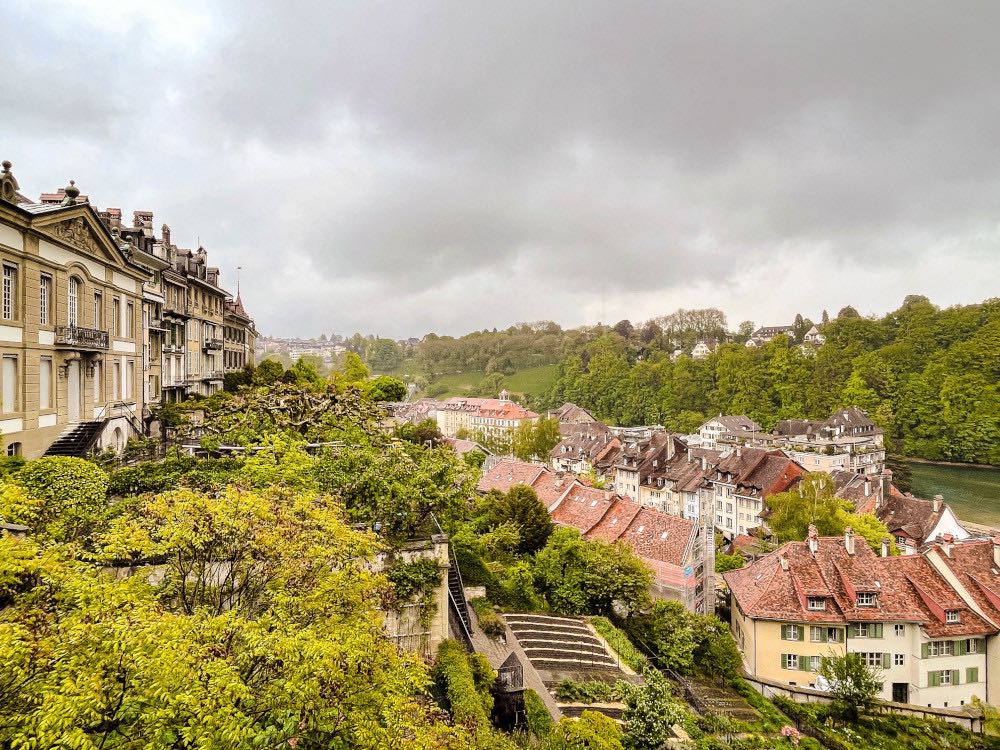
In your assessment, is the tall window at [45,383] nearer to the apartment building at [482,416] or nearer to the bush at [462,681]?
the bush at [462,681]

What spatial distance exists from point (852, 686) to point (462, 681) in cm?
1748

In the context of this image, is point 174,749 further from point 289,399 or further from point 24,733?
point 289,399

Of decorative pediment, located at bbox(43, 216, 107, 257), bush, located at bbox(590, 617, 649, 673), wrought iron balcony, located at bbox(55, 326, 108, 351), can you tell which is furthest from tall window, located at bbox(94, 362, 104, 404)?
bush, located at bbox(590, 617, 649, 673)

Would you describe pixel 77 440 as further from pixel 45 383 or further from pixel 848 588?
pixel 848 588

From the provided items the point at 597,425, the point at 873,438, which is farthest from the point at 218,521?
the point at 873,438

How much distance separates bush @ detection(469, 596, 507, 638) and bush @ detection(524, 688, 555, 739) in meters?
3.87

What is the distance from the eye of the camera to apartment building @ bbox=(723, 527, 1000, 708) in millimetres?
24141

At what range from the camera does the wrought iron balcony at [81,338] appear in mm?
21156

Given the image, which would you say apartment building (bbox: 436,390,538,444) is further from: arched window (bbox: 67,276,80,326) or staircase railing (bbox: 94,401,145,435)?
arched window (bbox: 67,276,80,326)

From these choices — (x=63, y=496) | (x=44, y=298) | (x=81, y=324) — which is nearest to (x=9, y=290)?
(x=44, y=298)

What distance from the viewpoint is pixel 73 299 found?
22.4 m

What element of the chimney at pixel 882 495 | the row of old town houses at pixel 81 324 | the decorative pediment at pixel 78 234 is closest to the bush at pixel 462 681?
the row of old town houses at pixel 81 324

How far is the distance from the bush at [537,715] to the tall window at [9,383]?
1952 centimetres

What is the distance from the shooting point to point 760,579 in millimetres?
27000
